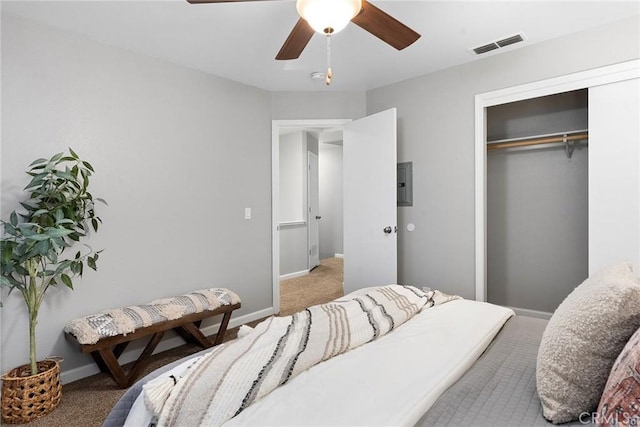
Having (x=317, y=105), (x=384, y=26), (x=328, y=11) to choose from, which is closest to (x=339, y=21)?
(x=328, y=11)

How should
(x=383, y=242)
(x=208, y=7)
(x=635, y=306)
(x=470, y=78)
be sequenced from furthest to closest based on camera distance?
(x=383, y=242) < (x=470, y=78) < (x=208, y=7) < (x=635, y=306)

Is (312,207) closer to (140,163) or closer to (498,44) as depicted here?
(140,163)

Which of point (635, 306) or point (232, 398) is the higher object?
point (635, 306)

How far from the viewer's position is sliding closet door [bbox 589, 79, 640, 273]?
232 cm

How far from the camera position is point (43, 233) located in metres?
1.92

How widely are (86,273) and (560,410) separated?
2.74 meters

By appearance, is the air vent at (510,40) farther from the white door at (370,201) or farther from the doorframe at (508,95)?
the white door at (370,201)

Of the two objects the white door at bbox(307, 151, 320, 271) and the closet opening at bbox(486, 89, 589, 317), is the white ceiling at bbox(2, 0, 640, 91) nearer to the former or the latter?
the closet opening at bbox(486, 89, 589, 317)

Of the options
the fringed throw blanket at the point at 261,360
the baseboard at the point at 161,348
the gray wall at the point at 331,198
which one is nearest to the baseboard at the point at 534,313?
the fringed throw blanket at the point at 261,360

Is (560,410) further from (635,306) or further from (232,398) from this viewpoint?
(232,398)

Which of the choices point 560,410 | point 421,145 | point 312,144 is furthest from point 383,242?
point 312,144

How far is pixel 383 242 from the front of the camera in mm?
3324

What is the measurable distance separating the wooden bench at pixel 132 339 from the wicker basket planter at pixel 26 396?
23 centimetres

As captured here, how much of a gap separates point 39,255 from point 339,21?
2.03m
